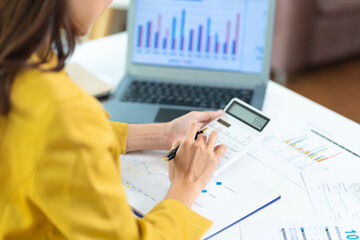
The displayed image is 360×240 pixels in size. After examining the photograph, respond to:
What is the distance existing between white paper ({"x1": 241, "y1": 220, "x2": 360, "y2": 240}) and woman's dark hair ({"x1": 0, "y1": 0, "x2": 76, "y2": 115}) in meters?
0.43

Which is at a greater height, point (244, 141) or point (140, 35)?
point (140, 35)

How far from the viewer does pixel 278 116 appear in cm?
113

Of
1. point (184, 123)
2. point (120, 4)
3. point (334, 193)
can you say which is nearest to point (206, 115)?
point (184, 123)

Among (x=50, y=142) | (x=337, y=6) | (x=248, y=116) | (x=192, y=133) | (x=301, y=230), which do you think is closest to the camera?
(x=50, y=142)

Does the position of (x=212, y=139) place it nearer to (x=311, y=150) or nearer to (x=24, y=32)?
(x=311, y=150)

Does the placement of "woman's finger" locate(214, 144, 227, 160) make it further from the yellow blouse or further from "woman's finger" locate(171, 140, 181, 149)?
the yellow blouse

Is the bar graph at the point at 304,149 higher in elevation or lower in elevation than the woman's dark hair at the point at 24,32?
lower

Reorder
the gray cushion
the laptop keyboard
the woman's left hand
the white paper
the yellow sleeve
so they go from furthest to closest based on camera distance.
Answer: the gray cushion, the laptop keyboard, the woman's left hand, the white paper, the yellow sleeve

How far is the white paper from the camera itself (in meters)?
0.76

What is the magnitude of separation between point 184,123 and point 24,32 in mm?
473

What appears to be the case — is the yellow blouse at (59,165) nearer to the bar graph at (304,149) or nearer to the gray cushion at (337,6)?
the bar graph at (304,149)

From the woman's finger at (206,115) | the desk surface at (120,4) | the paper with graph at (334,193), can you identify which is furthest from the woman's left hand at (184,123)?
the desk surface at (120,4)

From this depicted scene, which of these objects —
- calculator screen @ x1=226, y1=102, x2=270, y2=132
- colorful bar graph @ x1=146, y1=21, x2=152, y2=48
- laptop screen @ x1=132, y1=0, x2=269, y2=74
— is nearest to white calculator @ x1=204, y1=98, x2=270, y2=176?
calculator screen @ x1=226, y1=102, x2=270, y2=132

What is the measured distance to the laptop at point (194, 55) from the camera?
1.18 meters
